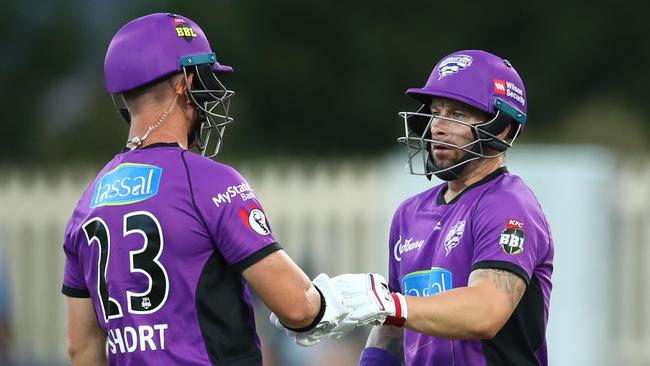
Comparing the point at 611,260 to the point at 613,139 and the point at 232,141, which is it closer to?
the point at 613,139

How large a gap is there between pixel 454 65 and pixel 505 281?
103 centimetres

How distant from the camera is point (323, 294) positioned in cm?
509

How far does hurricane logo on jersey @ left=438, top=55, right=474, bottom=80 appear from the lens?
18.6 feet

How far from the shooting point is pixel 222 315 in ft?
16.3

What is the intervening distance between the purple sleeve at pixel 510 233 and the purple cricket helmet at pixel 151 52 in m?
1.25

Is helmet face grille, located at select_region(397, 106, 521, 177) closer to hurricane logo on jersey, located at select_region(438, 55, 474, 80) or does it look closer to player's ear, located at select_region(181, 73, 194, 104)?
hurricane logo on jersey, located at select_region(438, 55, 474, 80)

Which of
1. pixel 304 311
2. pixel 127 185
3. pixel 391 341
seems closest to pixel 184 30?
pixel 127 185

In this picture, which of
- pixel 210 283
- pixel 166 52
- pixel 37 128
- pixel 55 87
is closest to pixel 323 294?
pixel 210 283

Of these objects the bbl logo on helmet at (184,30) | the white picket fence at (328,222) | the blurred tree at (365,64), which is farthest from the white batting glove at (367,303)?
the blurred tree at (365,64)

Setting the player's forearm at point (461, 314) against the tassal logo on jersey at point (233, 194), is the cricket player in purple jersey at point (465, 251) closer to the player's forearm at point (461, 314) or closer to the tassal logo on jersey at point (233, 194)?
the player's forearm at point (461, 314)

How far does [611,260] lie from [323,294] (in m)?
7.69

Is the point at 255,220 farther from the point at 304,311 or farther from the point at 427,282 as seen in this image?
the point at 427,282

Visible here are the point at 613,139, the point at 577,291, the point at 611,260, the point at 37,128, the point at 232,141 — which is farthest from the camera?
the point at 37,128

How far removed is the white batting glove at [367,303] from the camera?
5.13m
